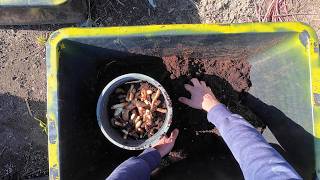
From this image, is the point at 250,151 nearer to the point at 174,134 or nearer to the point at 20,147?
the point at 174,134

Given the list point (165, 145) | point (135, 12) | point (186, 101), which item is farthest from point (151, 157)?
point (135, 12)

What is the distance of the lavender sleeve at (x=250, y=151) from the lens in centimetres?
105

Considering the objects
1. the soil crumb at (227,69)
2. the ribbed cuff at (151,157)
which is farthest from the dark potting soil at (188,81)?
the ribbed cuff at (151,157)

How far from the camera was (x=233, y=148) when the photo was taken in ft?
3.95

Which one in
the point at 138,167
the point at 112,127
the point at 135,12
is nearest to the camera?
the point at 138,167

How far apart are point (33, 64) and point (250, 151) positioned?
1118mm

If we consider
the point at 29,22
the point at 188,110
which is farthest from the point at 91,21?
the point at 188,110

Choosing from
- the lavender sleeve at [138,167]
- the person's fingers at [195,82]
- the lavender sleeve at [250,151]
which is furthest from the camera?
the person's fingers at [195,82]

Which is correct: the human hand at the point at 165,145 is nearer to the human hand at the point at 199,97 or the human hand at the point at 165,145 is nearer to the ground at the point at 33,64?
the human hand at the point at 199,97

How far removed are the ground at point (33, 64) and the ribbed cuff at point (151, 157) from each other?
66cm

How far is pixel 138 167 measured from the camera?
1.27 m

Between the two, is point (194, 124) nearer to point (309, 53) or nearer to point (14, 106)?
point (309, 53)

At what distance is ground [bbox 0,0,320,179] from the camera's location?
72.7 inches

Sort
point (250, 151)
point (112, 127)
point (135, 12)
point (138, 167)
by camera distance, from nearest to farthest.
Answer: point (250, 151) < point (138, 167) < point (112, 127) < point (135, 12)
